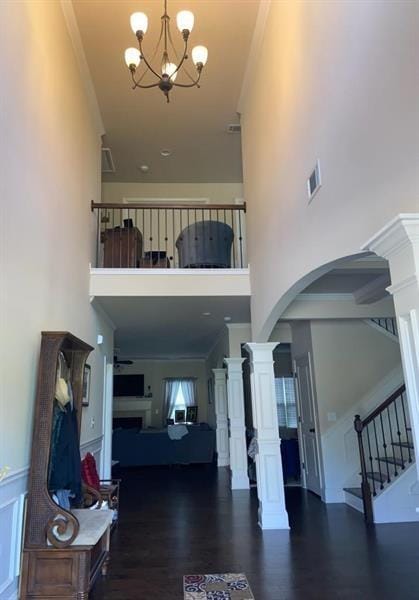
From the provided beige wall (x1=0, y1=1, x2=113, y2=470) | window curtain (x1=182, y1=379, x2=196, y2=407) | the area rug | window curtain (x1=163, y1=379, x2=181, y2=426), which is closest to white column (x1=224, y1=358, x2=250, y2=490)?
beige wall (x1=0, y1=1, x2=113, y2=470)

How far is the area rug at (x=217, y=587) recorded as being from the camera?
123 inches

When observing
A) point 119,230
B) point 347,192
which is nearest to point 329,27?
point 347,192

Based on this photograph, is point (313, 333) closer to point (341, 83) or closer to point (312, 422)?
point (312, 422)

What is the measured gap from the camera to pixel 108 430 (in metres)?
6.93

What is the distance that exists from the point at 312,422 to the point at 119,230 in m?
4.06

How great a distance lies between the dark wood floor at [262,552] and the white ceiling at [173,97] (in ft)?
18.7

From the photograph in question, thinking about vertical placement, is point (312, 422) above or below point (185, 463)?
above

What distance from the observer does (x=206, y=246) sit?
5.73 meters

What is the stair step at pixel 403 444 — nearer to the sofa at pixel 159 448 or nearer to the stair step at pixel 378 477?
the stair step at pixel 378 477

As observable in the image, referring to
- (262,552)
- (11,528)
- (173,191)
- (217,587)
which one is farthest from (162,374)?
(11,528)

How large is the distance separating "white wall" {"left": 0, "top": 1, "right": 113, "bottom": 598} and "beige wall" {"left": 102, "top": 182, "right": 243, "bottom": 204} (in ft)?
11.0

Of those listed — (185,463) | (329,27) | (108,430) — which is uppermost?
(329,27)

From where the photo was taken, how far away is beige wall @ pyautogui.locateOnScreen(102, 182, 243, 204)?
854 cm

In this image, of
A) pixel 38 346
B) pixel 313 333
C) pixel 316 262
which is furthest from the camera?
pixel 313 333
